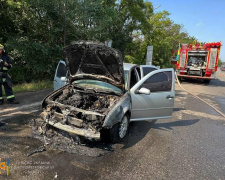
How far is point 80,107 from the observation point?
145 inches

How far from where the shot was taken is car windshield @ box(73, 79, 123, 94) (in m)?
3.84

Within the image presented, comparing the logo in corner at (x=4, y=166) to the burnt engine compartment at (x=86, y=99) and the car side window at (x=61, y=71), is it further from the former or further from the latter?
the car side window at (x=61, y=71)

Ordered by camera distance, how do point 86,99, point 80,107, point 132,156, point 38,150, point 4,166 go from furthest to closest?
point 86,99 → point 80,107 → point 132,156 → point 38,150 → point 4,166

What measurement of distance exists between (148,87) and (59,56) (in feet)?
22.4

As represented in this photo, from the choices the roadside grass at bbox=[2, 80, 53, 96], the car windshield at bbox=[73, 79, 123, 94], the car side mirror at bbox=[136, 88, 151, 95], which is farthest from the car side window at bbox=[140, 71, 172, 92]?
the roadside grass at bbox=[2, 80, 53, 96]

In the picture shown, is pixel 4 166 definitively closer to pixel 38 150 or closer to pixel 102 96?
pixel 38 150

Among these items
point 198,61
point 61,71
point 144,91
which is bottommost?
point 144,91

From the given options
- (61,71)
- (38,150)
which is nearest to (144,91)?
(38,150)

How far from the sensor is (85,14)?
8883 millimetres

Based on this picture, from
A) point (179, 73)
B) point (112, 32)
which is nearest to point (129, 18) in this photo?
point (112, 32)

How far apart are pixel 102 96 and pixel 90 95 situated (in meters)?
0.30

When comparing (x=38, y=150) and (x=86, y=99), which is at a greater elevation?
(x=86, y=99)

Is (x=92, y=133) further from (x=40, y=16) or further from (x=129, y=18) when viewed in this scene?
(x=129, y=18)

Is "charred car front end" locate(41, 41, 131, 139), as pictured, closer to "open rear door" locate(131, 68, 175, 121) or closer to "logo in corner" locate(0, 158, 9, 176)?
"open rear door" locate(131, 68, 175, 121)
